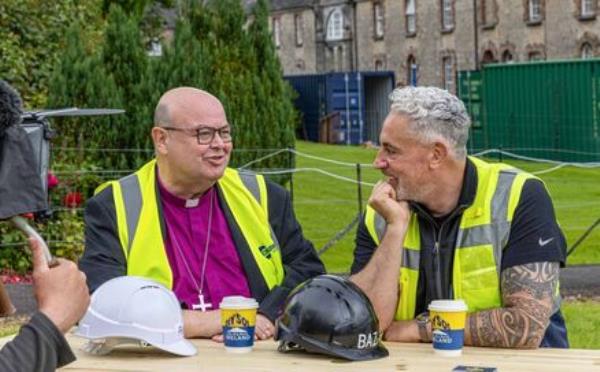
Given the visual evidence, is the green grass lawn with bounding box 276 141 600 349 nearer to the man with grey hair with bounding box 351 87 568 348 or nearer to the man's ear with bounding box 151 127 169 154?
the man's ear with bounding box 151 127 169 154

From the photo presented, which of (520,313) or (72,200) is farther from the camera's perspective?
(72,200)

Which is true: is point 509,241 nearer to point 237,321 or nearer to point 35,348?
point 237,321

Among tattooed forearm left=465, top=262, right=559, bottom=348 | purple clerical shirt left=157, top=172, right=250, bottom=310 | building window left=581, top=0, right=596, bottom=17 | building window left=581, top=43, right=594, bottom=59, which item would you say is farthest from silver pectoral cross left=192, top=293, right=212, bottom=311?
building window left=581, top=0, right=596, bottom=17

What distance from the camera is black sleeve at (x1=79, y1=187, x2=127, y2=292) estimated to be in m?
6.54

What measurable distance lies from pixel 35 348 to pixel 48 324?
7cm

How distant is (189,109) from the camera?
6.96 metres

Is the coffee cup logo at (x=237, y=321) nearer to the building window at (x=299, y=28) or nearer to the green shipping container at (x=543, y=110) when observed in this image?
the green shipping container at (x=543, y=110)

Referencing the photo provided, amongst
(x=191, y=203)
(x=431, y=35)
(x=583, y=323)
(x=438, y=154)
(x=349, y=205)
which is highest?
(x=431, y=35)

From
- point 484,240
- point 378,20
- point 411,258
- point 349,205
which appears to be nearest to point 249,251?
point 411,258

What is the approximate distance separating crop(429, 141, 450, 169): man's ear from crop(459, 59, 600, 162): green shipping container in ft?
102

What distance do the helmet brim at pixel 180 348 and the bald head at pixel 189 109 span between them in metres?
1.65

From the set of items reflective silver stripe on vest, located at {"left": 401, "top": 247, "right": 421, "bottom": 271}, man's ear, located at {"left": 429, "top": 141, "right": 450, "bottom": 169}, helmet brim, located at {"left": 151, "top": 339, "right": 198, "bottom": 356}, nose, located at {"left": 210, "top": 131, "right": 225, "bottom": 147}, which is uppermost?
nose, located at {"left": 210, "top": 131, "right": 225, "bottom": 147}

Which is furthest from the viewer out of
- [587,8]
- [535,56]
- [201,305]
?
[535,56]

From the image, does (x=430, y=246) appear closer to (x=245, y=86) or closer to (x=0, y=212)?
(x=0, y=212)
